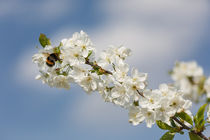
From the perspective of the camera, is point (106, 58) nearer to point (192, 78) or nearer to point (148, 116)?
point (148, 116)

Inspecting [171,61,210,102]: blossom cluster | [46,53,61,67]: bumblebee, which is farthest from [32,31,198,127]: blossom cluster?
[171,61,210,102]: blossom cluster

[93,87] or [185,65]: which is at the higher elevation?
[93,87]

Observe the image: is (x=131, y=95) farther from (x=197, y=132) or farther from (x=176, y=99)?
(x=197, y=132)

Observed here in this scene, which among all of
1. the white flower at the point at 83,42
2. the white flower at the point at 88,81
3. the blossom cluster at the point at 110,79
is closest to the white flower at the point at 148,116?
the blossom cluster at the point at 110,79

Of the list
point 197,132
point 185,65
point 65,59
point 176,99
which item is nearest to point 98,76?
point 65,59

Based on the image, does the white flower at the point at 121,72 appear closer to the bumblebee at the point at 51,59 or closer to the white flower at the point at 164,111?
the white flower at the point at 164,111

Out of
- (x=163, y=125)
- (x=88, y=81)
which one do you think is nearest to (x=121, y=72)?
(x=88, y=81)
